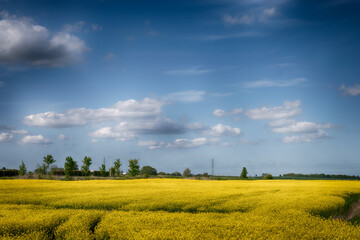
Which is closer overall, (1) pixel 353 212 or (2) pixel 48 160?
(1) pixel 353 212

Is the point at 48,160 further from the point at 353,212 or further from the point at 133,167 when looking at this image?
the point at 353,212

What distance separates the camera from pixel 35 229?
41.1ft

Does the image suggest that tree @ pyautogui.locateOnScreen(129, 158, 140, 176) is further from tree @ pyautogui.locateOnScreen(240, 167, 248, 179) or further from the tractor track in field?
the tractor track in field

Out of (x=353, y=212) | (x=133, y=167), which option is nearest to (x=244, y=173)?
(x=133, y=167)

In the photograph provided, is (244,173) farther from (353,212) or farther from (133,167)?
(353,212)

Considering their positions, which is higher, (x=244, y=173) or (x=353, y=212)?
(x=244, y=173)

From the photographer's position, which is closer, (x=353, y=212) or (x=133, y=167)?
(x=353, y=212)

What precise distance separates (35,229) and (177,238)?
6.84 metres

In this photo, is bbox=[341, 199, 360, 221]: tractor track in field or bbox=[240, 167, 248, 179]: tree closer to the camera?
bbox=[341, 199, 360, 221]: tractor track in field

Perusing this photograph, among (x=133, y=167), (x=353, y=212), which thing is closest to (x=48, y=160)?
(x=133, y=167)

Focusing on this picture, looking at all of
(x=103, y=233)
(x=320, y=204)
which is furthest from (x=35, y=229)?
(x=320, y=204)

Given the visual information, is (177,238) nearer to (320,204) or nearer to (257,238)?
(257,238)

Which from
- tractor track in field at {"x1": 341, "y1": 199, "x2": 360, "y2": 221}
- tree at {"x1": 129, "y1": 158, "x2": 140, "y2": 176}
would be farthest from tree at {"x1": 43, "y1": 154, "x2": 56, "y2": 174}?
tractor track in field at {"x1": 341, "y1": 199, "x2": 360, "y2": 221}

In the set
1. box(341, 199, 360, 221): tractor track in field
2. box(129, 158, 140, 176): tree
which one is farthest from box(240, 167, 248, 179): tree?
box(341, 199, 360, 221): tractor track in field
